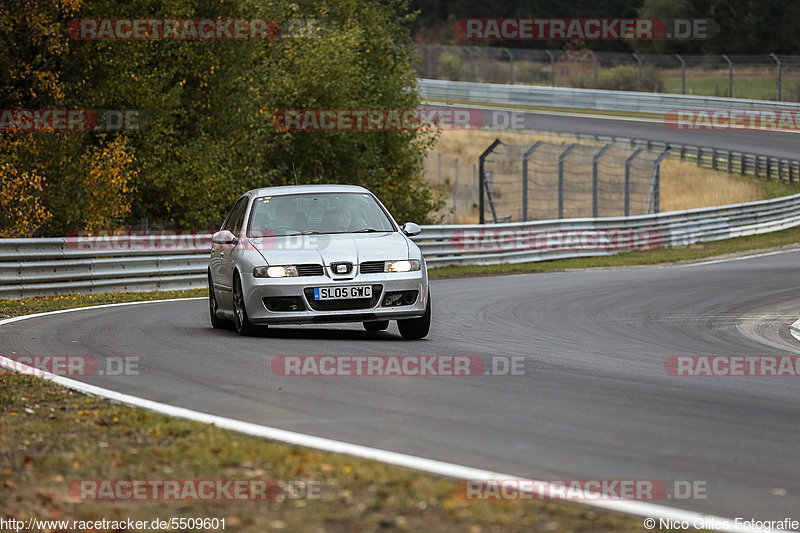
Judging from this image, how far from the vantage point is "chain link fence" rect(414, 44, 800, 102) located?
168ft

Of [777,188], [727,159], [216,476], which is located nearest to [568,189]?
[727,159]

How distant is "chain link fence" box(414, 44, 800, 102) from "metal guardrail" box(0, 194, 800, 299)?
17.3 meters

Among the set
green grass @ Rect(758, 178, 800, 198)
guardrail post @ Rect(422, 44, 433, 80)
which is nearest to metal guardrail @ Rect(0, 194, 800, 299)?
green grass @ Rect(758, 178, 800, 198)

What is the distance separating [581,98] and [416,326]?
154 feet

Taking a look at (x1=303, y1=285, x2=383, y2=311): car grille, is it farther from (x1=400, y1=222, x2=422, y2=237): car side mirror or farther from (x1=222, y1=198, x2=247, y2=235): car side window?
(x1=222, y1=198, x2=247, y2=235): car side window

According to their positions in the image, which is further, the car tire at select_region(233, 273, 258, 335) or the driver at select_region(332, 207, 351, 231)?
the driver at select_region(332, 207, 351, 231)

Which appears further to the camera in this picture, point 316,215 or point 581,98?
point 581,98

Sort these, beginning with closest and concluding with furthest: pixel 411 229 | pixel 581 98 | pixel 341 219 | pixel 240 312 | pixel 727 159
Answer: pixel 240 312 < pixel 411 229 < pixel 341 219 < pixel 727 159 < pixel 581 98

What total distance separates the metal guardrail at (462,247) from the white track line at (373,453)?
10.3m

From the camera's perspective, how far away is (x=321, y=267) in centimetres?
1134

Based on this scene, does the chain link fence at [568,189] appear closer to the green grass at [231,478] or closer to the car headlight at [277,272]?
the car headlight at [277,272]

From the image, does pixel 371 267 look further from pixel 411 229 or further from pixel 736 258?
pixel 736 258

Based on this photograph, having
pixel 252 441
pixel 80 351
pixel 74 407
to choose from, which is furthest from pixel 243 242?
pixel 252 441

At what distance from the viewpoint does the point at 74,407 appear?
24.9ft
